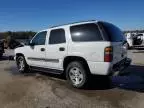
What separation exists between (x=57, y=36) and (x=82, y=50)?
1.45m

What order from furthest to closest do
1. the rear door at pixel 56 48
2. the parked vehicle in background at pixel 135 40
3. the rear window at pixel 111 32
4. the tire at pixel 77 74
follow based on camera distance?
the parked vehicle in background at pixel 135 40 → the rear door at pixel 56 48 → the tire at pixel 77 74 → the rear window at pixel 111 32

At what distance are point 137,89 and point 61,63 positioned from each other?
2.54m

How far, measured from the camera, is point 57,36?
7.62 m

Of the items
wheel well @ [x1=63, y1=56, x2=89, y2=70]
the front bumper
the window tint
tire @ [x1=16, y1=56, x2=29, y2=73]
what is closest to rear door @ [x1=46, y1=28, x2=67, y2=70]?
wheel well @ [x1=63, y1=56, x2=89, y2=70]

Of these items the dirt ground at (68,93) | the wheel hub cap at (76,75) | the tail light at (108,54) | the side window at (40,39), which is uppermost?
the side window at (40,39)

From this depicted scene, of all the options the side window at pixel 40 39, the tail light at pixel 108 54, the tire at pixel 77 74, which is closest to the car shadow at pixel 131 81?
the tire at pixel 77 74

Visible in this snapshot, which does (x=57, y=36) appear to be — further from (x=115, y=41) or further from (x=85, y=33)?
(x=115, y=41)

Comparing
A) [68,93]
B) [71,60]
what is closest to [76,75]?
[71,60]

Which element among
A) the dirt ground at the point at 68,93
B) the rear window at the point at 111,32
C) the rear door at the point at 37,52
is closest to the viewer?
the dirt ground at the point at 68,93

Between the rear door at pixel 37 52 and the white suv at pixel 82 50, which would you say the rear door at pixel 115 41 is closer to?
the white suv at pixel 82 50

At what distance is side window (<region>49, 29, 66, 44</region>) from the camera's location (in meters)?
7.35

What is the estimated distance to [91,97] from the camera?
19.4ft

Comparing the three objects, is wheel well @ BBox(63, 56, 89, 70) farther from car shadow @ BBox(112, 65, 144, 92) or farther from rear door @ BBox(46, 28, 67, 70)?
car shadow @ BBox(112, 65, 144, 92)

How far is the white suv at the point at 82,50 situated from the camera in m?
6.15
